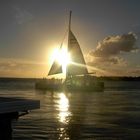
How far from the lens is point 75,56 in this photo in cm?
11844

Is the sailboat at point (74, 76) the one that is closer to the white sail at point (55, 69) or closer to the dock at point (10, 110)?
the white sail at point (55, 69)

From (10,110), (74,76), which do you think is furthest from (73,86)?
(10,110)

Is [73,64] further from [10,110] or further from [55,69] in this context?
[10,110]

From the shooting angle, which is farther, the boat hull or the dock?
the boat hull

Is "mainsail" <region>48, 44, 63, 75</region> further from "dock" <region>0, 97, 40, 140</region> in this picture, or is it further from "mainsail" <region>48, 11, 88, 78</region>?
"dock" <region>0, 97, 40, 140</region>

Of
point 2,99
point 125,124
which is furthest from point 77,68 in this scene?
point 2,99

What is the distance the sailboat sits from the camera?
117 metres

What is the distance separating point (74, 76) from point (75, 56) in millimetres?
6478

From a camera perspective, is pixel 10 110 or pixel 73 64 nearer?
pixel 10 110

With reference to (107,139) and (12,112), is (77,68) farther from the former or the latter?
(12,112)

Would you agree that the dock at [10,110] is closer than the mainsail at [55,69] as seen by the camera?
Yes

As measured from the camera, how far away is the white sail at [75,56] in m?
116

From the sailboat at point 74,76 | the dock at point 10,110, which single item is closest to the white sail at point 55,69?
the sailboat at point 74,76

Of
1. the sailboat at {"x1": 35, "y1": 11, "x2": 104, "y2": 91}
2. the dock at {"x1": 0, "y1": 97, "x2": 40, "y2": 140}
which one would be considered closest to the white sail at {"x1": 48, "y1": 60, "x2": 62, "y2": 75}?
the sailboat at {"x1": 35, "y1": 11, "x2": 104, "y2": 91}
